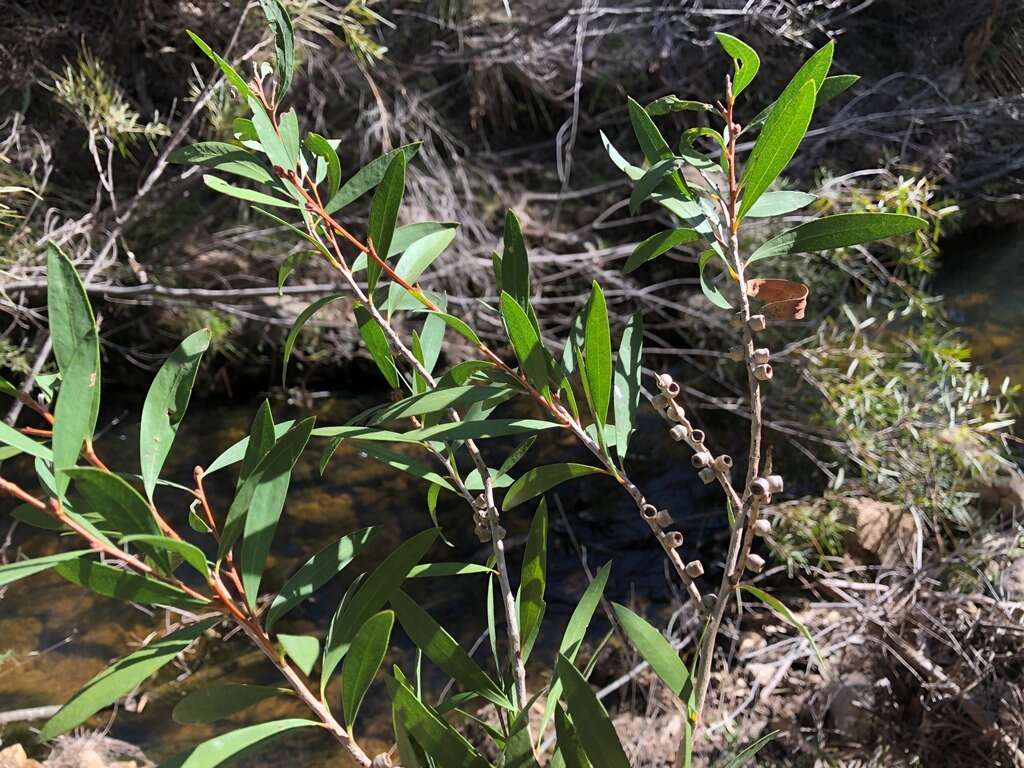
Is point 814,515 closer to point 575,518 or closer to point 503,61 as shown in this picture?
point 575,518

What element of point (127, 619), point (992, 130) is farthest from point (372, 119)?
point (992, 130)

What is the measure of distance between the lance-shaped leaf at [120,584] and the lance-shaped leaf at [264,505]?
30 mm

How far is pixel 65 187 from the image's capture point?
2389 millimetres

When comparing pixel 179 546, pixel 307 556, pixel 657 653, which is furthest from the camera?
pixel 307 556

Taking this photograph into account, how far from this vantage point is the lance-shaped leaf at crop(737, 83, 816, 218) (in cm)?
46

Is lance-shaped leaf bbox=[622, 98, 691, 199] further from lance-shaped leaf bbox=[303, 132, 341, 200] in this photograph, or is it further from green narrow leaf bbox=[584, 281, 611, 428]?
lance-shaped leaf bbox=[303, 132, 341, 200]

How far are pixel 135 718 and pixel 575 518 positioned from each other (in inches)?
49.9

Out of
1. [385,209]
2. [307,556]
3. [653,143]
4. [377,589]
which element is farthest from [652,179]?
[307,556]

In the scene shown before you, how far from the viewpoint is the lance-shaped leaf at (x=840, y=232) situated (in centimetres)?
46

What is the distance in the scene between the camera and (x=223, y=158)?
525 mm

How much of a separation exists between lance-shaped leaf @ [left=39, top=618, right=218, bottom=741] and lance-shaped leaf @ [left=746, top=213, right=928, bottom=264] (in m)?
0.36

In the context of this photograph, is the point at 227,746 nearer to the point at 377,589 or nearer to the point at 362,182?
the point at 377,589

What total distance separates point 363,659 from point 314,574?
56 mm

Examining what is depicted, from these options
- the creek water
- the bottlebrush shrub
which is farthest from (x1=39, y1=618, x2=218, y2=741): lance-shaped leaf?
the creek water
